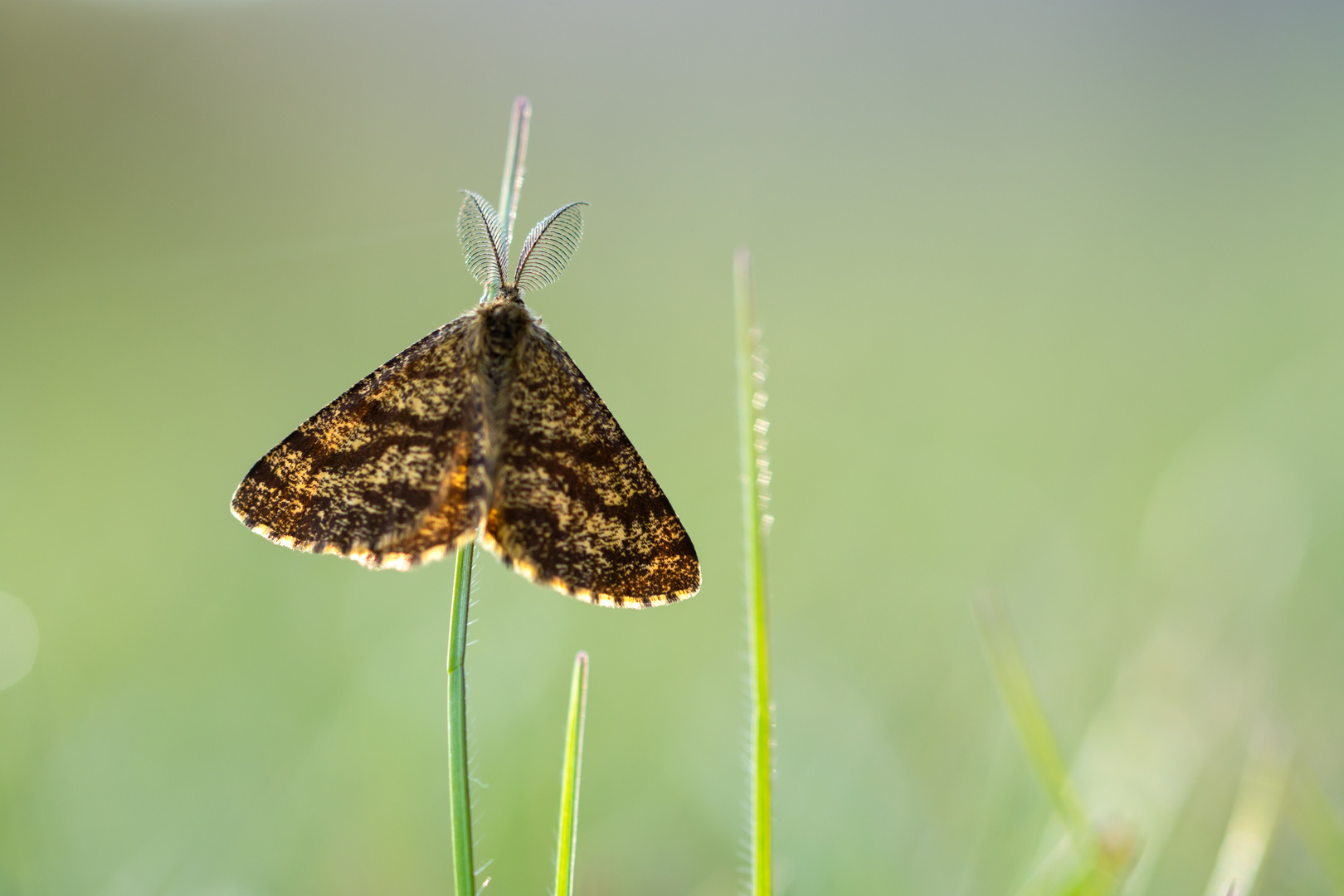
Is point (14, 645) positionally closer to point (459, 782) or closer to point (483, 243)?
point (483, 243)

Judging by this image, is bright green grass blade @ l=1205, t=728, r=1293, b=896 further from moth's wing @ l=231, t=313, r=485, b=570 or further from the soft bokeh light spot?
the soft bokeh light spot

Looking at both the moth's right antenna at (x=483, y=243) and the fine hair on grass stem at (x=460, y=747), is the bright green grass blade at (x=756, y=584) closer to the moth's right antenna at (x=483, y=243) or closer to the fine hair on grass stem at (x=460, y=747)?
the fine hair on grass stem at (x=460, y=747)

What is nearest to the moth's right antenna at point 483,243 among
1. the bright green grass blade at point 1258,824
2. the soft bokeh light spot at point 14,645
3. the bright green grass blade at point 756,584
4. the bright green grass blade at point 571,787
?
the bright green grass blade at point 756,584

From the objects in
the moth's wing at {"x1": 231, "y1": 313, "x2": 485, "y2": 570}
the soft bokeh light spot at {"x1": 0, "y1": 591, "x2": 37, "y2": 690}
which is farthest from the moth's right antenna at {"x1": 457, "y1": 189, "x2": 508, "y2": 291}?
the soft bokeh light spot at {"x1": 0, "y1": 591, "x2": 37, "y2": 690}

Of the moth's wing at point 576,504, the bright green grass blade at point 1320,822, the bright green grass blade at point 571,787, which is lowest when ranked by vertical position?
the bright green grass blade at point 1320,822

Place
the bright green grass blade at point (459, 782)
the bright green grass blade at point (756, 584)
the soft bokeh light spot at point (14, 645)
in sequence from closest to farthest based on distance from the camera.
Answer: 1. the bright green grass blade at point (459, 782)
2. the bright green grass blade at point (756, 584)
3. the soft bokeh light spot at point (14, 645)

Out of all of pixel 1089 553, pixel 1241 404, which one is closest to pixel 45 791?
pixel 1089 553

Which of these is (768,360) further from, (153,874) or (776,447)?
(153,874)

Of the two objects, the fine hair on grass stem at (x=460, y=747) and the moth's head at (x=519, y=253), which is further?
the moth's head at (x=519, y=253)

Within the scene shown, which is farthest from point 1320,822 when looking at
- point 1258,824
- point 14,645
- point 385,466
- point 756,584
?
point 14,645
